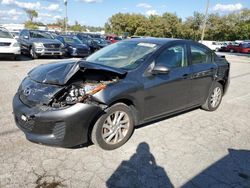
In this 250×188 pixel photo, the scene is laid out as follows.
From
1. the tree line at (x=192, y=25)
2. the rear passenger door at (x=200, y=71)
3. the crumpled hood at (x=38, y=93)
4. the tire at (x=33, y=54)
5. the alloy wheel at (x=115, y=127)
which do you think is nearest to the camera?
the crumpled hood at (x=38, y=93)

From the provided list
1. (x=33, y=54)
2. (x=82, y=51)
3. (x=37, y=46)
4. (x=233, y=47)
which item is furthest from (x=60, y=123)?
(x=233, y=47)

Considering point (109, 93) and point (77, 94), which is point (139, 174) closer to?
point (109, 93)

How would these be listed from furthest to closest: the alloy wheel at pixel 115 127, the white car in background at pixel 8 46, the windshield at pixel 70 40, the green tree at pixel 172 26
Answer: the green tree at pixel 172 26
the windshield at pixel 70 40
the white car in background at pixel 8 46
the alloy wheel at pixel 115 127

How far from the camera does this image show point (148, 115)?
4188 mm

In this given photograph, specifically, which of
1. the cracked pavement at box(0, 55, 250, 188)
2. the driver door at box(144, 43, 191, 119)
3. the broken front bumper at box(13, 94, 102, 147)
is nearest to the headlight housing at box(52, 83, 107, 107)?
the broken front bumper at box(13, 94, 102, 147)

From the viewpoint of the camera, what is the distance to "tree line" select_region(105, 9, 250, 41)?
52.3m

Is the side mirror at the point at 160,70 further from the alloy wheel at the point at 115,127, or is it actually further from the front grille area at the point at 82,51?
the front grille area at the point at 82,51

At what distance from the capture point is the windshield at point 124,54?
13.7 ft

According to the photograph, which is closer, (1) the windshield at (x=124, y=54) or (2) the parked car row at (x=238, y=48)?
(1) the windshield at (x=124, y=54)

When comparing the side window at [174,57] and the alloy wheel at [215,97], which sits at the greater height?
the side window at [174,57]

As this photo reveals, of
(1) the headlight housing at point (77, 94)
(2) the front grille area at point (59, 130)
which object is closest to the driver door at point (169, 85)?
(1) the headlight housing at point (77, 94)

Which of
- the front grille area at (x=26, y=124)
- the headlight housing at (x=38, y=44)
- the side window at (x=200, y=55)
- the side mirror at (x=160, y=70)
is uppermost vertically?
the side window at (x=200, y=55)

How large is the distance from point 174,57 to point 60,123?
241cm

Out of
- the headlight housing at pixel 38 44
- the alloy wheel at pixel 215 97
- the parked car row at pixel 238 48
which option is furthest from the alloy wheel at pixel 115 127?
the parked car row at pixel 238 48
